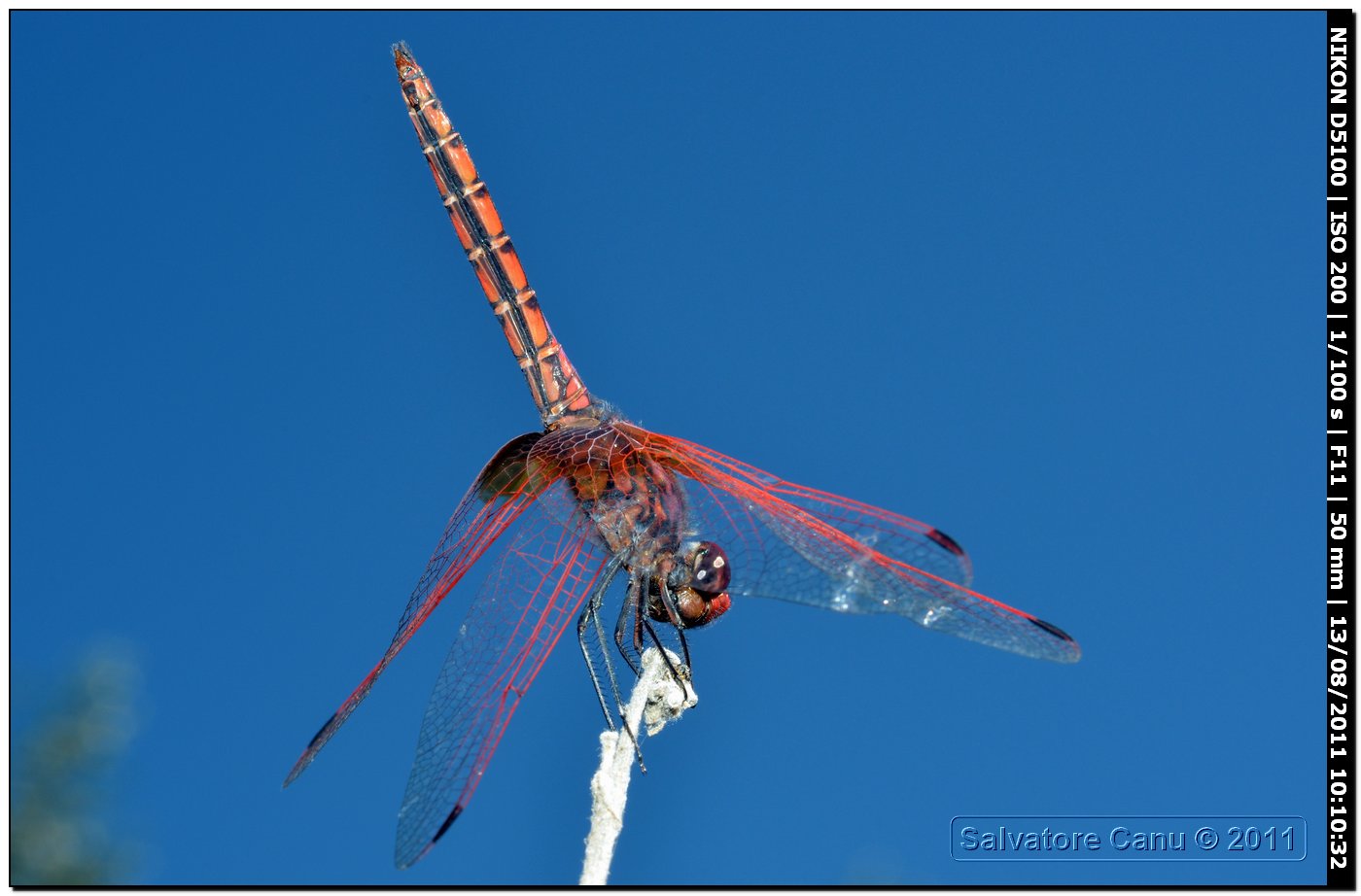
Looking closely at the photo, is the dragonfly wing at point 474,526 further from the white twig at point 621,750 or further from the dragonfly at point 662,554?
the white twig at point 621,750

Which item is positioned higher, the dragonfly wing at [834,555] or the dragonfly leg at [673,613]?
the dragonfly wing at [834,555]

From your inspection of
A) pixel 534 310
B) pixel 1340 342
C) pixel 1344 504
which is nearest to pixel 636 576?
pixel 534 310

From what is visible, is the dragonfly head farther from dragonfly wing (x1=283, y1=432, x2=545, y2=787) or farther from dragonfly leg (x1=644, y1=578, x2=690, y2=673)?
dragonfly wing (x1=283, y1=432, x2=545, y2=787)

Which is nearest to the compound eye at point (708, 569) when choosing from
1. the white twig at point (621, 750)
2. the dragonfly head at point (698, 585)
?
the dragonfly head at point (698, 585)

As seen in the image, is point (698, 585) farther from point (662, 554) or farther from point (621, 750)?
point (621, 750)

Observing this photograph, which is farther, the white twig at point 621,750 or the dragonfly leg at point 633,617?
the dragonfly leg at point 633,617

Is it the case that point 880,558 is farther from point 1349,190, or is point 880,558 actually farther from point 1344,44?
point 1344,44
